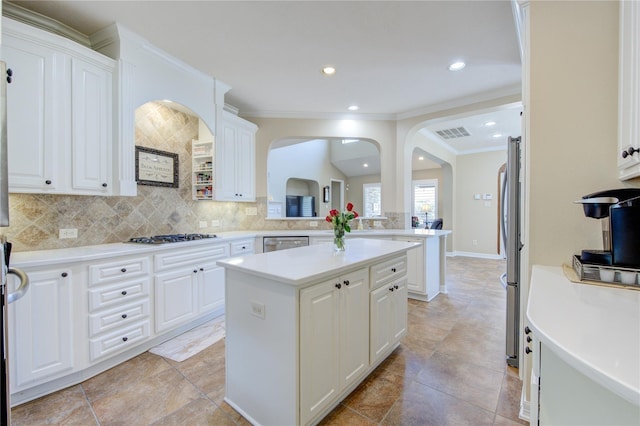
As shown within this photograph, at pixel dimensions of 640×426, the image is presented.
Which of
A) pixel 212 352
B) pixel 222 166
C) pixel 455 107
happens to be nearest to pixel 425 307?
pixel 212 352

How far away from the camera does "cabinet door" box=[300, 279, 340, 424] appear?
143cm

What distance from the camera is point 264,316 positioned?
4.94ft

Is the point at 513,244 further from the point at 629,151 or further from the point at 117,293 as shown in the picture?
the point at 117,293

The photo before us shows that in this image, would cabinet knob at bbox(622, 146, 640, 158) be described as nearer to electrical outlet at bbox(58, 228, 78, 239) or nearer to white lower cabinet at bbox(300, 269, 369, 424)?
white lower cabinet at bbox(300, 269, 369, 424)

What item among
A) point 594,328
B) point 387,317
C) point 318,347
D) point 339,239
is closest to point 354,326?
point 318,347

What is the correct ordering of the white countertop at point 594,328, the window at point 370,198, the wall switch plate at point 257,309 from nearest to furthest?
1. the white countertop at point 594,328
2. the wall switch plate at point 257,309
3. the window at point 370,198

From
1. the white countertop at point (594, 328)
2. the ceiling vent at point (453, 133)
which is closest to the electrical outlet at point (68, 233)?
the white countertop at point (594, 328)

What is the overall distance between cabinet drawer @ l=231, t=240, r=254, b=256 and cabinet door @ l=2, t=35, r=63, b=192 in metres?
1.69

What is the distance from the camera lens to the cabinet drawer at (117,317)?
204 centimetres

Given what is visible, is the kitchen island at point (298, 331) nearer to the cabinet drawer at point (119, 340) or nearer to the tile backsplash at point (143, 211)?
the cabinet drawer at point (119, 340)

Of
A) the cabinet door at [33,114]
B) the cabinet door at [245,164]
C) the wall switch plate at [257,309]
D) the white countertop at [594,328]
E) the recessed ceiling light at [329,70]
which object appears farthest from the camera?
the cabinet door at [245,164]

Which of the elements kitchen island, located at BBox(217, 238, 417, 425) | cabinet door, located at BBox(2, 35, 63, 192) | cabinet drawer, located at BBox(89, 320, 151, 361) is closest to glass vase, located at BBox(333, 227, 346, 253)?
kitchen island, located at BBox(217, 238, 417, 425)

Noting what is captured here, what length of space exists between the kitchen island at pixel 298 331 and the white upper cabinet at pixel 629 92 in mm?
1322

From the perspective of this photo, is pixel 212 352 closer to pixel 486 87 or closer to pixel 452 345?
pixel 452 345
